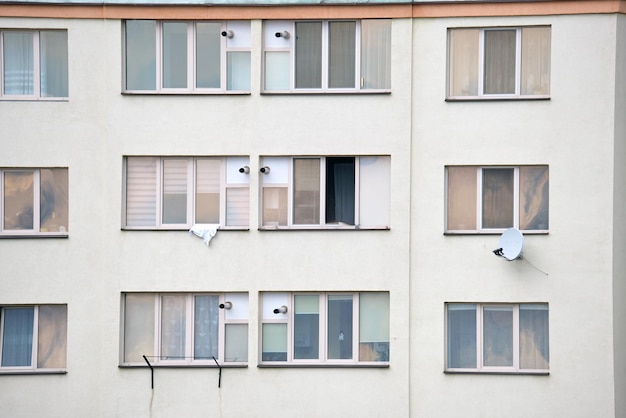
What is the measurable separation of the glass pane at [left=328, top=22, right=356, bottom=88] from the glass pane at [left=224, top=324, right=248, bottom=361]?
5.38 m

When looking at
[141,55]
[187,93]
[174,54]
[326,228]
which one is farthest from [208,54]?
[326,228]

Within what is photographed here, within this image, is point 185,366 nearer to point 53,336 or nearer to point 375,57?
point 53,336

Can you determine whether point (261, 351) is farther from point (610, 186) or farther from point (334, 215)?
point (610, 186)

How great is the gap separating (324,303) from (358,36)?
18.2ft

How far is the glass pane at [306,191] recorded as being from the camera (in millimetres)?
20953

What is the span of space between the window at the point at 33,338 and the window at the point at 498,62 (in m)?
9.39

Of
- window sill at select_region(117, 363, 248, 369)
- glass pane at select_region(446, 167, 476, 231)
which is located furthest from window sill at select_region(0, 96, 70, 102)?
glass pane at select_region(446, 167, 476, 231)

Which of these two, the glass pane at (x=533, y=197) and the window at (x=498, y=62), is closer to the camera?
the glass pane at (x=533, y=197)

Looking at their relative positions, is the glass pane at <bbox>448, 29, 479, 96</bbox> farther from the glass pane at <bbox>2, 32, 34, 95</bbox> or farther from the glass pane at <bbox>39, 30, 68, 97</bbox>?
the glass pane at <bbox>2, 32, 34, 95</bbox>

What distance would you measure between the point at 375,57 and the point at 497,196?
3.80 metres

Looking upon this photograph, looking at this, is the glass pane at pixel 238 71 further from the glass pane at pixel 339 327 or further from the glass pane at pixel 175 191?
the glass pane at pixel 339 327

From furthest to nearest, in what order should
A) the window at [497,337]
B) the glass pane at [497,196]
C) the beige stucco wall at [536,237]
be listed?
the glass pane at [497,196], the window at [497,337], the beige stucco wall at [536,237]

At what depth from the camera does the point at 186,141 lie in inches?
819

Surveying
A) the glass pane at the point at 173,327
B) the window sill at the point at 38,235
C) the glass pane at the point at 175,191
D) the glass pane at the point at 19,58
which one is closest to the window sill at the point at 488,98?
the glass pane at the point at 175,191
